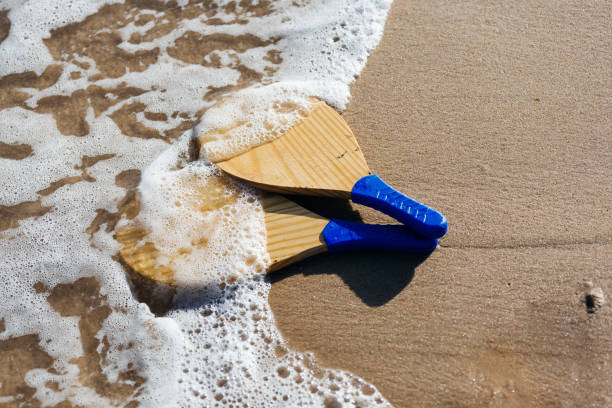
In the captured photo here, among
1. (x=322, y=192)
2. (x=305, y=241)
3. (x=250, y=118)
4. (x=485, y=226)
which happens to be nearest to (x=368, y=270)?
(x=305, y=241)

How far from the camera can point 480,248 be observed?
2.18 m

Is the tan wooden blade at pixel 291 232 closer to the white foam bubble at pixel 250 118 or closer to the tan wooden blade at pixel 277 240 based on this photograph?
the tan wooden blade at pixel 277 240

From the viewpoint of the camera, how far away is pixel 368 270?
2162 millimetres

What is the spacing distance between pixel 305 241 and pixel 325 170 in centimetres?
37

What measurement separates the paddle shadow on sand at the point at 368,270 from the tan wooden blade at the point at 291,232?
0.16ft

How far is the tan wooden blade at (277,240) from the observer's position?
217 centimetres

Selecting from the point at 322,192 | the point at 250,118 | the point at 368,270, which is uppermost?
the point at 250,118

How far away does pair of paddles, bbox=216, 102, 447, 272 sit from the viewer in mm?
2139

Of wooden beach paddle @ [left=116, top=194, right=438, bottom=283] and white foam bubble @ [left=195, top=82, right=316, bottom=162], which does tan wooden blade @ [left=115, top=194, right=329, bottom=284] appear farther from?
white foam bubble @ [left=195, top=82, right=316, bottom=162]

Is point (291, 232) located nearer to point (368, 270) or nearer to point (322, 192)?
point (322, 192)

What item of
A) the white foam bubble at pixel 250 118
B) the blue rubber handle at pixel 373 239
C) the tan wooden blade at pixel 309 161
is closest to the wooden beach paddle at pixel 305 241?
the blue rubber handle at pixel 373 239

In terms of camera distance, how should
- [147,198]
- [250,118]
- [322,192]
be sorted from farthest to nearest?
[250,118] → [147,198] → [322,192]

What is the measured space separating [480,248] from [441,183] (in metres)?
0.37

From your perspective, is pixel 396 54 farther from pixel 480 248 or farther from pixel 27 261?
pixel 27 261
